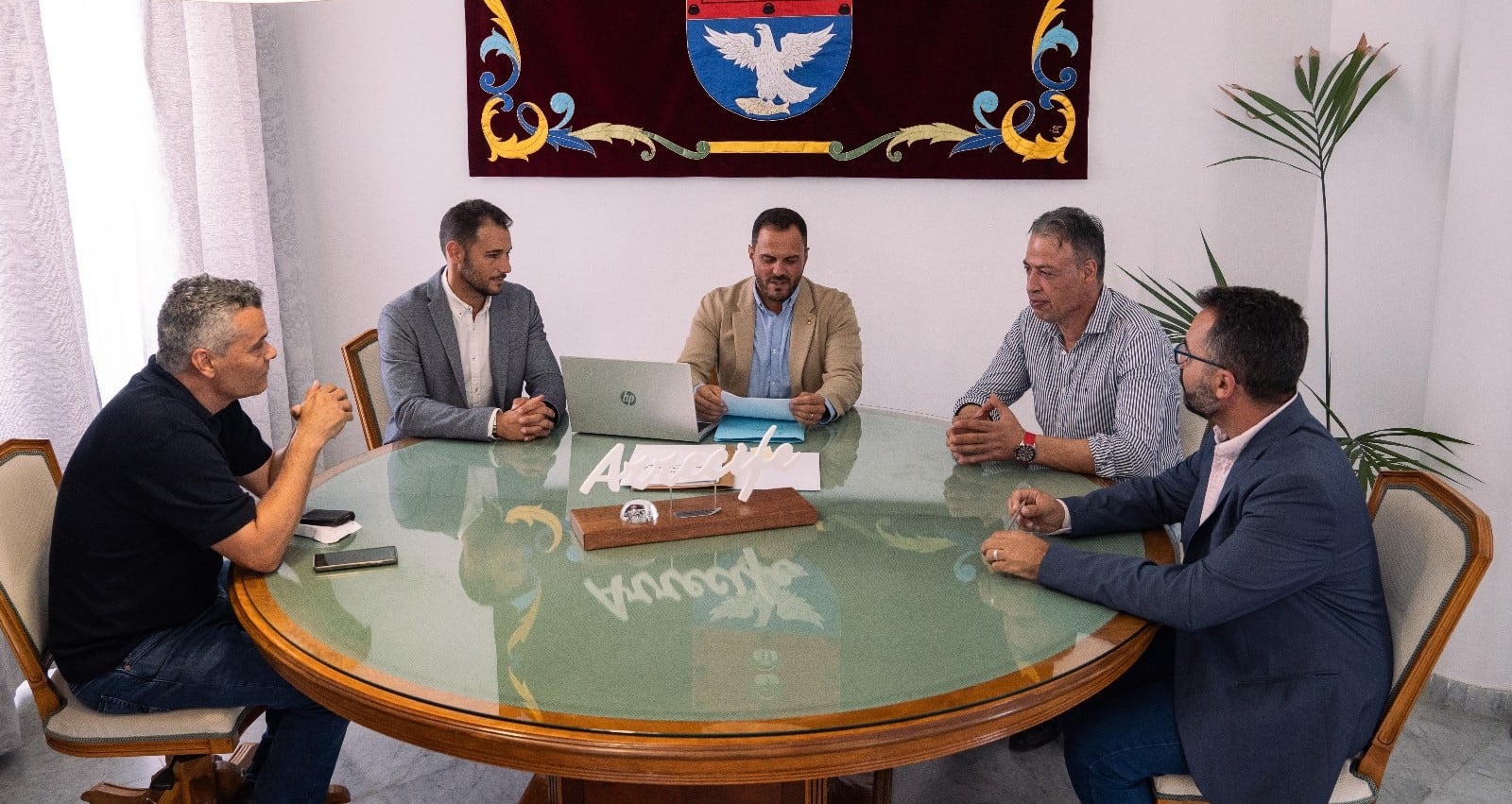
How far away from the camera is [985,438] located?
2.58 metres

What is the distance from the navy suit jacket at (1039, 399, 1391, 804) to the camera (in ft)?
5.74

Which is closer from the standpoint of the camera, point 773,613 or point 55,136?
point 773,613

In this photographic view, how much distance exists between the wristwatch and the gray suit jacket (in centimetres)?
121

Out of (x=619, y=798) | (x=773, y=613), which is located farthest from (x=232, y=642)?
(x=773, y=613)

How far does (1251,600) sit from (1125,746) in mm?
328

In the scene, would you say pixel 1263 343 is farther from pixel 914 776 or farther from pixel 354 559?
pixel 354 559

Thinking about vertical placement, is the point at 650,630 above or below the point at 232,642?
above

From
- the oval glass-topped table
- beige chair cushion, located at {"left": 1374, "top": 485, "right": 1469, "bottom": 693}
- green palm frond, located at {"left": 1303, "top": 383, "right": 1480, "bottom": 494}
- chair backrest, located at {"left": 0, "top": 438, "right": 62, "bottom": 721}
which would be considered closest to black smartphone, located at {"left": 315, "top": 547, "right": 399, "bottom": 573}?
the oval glass-topped table

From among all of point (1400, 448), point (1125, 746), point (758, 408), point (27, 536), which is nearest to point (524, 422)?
point (758, 408)

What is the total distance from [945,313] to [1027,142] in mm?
654

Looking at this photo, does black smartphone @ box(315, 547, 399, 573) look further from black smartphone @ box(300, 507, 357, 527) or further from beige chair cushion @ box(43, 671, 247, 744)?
beige chair cushion @ box(43, 671, 247, 744)

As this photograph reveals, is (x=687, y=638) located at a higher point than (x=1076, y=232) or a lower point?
lower

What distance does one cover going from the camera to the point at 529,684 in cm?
153

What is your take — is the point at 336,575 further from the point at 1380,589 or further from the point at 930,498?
the point at 1380,589
